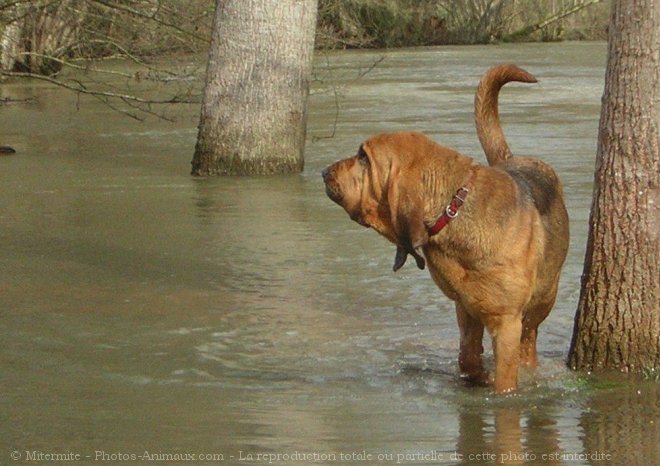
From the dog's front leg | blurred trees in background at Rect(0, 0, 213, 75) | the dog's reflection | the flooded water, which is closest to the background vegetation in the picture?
blurred trees in background at Rect(0, 0, 213, 75)

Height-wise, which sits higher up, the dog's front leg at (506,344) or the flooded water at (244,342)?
the dog's front leg at (506,344)

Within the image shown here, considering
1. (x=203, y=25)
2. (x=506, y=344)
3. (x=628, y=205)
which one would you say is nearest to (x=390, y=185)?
(x=506, y=344)

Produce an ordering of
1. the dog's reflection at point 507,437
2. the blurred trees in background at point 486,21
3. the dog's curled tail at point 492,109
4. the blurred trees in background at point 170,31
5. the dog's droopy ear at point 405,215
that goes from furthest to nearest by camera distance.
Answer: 1. the blurred trees in background at point 486,21
2. the blurred trees in background at point 170,31
3. the dog's curled tail at point 492,109
4. the dog's droopy ear at point 405,215
5. the dog's reflection at point 507,437

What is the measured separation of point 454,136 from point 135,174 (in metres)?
4.60

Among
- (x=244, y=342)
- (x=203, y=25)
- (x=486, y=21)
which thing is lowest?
(x=244, y=342)

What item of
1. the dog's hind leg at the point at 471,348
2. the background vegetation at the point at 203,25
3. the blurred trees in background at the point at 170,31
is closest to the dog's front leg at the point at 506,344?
the dog's hind leg at the point at 471,348

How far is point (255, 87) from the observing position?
14.4m

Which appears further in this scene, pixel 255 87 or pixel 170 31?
pixel 170 31

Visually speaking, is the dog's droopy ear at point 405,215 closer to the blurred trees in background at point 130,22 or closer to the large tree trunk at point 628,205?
the large tree trunk at point 628,205

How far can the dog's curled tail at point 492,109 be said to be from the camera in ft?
25.1

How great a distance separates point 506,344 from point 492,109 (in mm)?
1784

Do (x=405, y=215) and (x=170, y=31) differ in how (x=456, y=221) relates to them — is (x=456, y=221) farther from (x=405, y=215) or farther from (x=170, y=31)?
(x=170, y=31)

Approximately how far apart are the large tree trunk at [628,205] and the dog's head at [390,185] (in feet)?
3.05

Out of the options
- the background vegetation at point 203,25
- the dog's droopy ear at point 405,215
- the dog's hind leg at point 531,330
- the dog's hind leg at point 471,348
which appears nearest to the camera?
the dog's droopy ear at point 405,215
